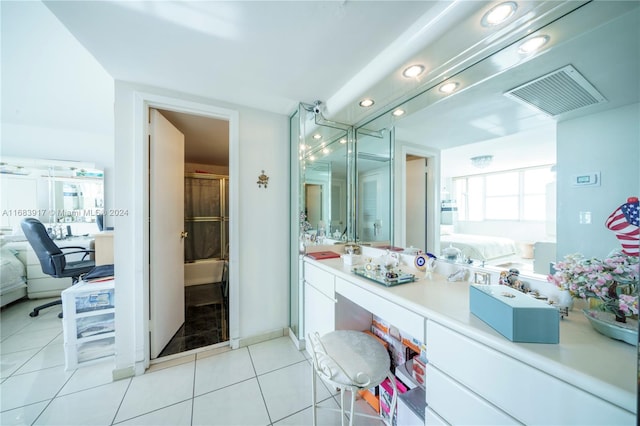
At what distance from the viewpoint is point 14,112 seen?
2438 mm

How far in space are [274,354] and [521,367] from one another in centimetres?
182

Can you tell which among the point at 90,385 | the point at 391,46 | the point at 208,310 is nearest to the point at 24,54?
the point at 90,385

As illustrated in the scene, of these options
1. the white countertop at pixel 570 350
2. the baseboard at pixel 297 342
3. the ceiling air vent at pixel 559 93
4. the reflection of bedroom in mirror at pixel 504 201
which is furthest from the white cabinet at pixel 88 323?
the ceiling air vent at pixel 559 93

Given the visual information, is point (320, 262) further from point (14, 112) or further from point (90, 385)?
point (14, 112)

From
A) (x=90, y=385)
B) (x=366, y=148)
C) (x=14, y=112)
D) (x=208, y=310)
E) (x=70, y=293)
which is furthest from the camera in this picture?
(x=208, y=310)

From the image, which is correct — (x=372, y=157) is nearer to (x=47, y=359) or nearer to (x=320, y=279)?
(x=320, y=279)

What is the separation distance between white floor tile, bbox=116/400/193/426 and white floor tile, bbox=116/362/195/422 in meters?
0.04

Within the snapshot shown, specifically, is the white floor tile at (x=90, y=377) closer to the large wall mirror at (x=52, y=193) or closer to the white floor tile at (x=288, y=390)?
the white floor tile at (x=288, y=390)

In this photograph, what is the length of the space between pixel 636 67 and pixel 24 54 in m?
3.41

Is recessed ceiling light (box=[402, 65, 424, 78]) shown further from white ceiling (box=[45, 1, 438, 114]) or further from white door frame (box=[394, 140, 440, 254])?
white door frame (box=[394, 140, 440, 254])

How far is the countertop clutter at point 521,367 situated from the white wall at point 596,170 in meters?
0.30

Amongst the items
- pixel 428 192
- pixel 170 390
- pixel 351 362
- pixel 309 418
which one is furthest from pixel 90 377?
pixel 428 192

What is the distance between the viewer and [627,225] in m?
0.74

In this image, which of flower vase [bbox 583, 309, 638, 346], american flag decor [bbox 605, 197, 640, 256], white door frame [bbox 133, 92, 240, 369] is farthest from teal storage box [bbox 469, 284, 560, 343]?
white door frame [bbox 133, 92, 240, 369]
